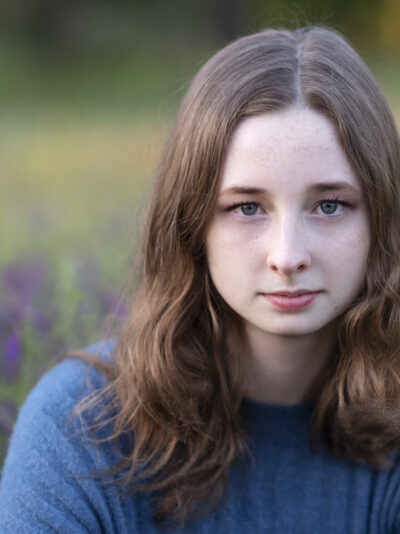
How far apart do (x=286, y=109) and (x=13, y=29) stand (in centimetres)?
1928

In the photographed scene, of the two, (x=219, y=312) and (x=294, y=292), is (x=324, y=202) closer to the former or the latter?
(x=294, y=292)

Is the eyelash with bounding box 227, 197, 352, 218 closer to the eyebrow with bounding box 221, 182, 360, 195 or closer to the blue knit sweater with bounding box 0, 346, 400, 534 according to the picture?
the eyebrow with bounding box 221, 182, 360, 195

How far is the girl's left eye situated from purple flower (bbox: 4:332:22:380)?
136 cm

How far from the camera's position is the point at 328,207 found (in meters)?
1.99

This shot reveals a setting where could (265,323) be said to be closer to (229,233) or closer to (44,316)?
(229,233)

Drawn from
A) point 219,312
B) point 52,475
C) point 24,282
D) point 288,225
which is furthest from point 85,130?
point 288,225

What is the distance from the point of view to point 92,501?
84.0 inches

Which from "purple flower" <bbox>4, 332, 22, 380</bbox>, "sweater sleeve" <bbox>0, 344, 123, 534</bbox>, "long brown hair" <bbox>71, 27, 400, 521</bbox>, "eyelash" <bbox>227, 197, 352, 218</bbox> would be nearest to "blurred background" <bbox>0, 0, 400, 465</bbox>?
"purple flower" <bbox>4, 332, 22, 380</bbox>

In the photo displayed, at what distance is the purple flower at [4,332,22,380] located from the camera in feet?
9.30

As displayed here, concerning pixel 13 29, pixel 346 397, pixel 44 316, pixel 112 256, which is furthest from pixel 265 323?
pixel 13 29

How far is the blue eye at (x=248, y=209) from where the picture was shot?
6.57 feet

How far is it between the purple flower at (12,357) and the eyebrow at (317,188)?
1.21 m

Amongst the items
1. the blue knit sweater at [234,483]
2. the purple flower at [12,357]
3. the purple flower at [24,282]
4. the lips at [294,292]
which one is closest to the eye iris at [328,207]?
the lips at [294,292]

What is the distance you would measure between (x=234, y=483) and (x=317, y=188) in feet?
3.03
